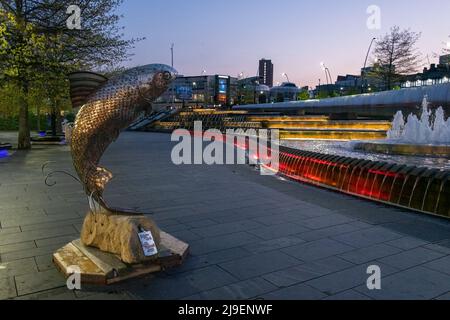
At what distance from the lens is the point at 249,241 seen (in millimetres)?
5637

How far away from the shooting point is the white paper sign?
4.39 meters

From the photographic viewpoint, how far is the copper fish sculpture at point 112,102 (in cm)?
433

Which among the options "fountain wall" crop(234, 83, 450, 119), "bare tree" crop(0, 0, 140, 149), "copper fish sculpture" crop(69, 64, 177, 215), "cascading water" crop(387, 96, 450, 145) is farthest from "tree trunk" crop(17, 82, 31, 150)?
"fountain wall" crop(234, 83, 450, 119)

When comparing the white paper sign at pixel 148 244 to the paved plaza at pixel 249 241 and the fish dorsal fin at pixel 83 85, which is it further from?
the fish dorsal fin at pixel 83 85

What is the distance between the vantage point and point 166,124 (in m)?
44.5

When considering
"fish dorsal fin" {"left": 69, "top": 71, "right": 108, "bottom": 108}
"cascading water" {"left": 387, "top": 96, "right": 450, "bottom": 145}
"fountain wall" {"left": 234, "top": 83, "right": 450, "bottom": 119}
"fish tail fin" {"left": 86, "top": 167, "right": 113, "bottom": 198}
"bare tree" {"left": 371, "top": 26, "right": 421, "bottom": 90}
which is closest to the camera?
"fish dorsal fin" {"left": 69, "top": 71, "right": 108, "bottom": 108}

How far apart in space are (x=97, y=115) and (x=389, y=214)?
552 centimetres

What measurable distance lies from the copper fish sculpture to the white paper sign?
3.67 feet

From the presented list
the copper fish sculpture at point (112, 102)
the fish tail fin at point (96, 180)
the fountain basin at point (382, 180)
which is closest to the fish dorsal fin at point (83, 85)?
the copper fish sculpture at point (112, 102)

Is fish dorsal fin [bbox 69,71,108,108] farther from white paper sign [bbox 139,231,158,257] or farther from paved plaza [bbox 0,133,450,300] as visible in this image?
Answer: paved plaza [bbox 0,133,450,300]

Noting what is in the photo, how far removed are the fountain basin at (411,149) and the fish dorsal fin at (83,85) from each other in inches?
469

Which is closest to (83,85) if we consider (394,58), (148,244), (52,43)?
(148,244)
